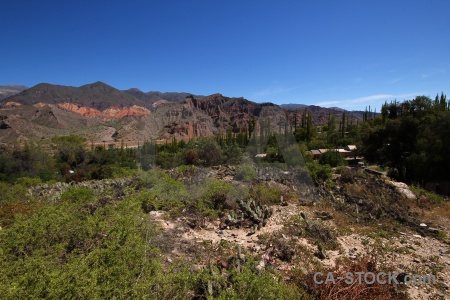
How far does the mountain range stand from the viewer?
53.4 meters

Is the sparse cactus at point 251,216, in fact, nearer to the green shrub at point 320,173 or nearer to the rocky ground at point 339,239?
the rocky ground at point 339,239

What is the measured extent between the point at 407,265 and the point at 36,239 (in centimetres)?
586

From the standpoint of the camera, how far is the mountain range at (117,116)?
175 feet

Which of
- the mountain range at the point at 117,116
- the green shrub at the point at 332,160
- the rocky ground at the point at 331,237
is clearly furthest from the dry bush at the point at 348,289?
the mountain range at the point at 117,116

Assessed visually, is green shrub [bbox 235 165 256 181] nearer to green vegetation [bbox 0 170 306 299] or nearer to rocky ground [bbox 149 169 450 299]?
rocky ground [bbox 149 169 450 299]

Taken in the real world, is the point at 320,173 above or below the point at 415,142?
below

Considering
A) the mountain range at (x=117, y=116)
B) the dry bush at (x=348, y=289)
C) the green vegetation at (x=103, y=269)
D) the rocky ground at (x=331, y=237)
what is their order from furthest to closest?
the mountain range at (x=117, y=116), the rocky ground at (x=331, y=237), the dry bush at (x=348, y=289), the green vegetation at (x=103, y=269)

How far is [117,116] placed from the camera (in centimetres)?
9988

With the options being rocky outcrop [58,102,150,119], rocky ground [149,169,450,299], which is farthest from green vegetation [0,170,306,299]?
rocky outcrop [58,102,150,119]

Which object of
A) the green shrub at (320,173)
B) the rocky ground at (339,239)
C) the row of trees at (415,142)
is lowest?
the rocky ground at (339,239)

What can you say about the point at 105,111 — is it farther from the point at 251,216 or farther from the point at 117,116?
the point at 251,216

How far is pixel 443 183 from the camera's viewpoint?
10195 mm

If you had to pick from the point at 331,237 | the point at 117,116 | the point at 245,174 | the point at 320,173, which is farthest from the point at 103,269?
the point at 117,116

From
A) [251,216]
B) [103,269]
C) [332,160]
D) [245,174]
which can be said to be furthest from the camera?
[332,160]
